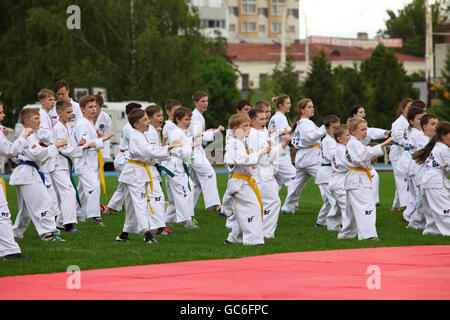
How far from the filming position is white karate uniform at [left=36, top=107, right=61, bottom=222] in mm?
12409

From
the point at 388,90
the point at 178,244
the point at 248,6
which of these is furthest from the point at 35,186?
the point at 248,6

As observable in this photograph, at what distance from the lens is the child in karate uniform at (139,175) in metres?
11.1

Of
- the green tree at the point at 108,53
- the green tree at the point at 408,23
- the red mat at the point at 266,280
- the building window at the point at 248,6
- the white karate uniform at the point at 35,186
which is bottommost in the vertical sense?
the red mat at the point at 266,280

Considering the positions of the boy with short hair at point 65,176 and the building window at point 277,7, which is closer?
the boy with short hair at point 65,176

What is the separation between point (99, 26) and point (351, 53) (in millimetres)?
54796

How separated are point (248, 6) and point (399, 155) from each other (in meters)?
103

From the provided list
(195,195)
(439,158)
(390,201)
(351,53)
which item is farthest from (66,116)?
(351,53)

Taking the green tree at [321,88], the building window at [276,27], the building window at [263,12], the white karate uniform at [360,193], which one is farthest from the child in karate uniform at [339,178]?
the building window at [276,27]

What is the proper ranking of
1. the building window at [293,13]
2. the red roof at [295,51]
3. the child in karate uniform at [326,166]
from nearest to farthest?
1. the child in karate uniform at [326,166]
2. the red roof at [295,51]
3. the building window at [293,13]

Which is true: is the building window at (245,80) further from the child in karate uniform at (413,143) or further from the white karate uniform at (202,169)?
the child in karate uniform at (413,143)

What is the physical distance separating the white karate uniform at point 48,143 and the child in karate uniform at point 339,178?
4.12 m

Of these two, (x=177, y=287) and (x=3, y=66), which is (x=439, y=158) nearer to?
(x=177, y=287)

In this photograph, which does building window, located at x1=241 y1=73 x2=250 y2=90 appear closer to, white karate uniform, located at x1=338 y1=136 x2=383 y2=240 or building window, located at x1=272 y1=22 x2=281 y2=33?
building window, located at x1=272 y1=22 x2=281 y2=33
